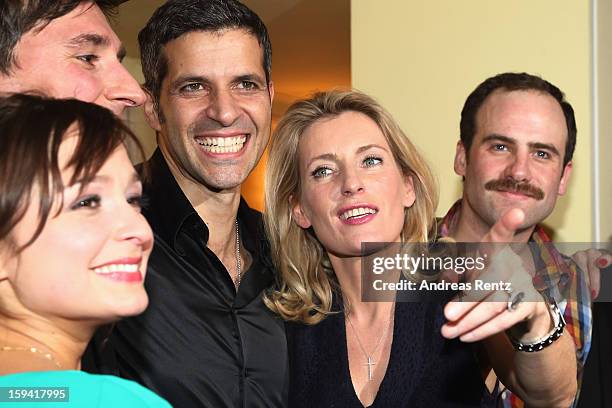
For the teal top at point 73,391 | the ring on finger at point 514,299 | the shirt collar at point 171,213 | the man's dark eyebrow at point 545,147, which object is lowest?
the teal top at point 73,391

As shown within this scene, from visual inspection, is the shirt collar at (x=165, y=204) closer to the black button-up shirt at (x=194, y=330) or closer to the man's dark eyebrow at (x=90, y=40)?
the black button-up shirt at (x=194, y=330)

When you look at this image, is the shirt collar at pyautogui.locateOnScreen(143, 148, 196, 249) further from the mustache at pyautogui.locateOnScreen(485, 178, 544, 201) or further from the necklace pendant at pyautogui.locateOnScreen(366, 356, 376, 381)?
the mustache at pyautogui.locateOnScreen(485, 178, 544, 201)

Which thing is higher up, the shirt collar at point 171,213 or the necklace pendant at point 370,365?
the shirt collar at point 171,213

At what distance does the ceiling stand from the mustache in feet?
11.0

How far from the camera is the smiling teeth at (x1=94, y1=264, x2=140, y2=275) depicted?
1188 millimetres

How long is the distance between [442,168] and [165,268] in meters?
1.47

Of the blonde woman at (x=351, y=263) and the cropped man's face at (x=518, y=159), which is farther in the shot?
the cropped man's face at (x=518, y=159)

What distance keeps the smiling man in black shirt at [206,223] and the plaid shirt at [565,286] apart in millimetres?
748

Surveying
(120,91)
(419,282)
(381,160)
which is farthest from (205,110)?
(419,282)

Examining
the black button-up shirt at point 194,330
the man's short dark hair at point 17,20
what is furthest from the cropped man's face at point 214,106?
the man's short dark hair at point 17,20

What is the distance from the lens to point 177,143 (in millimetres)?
2164

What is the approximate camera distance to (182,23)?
2182 millimetres

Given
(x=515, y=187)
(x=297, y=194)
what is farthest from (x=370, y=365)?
(x=515, y=187)

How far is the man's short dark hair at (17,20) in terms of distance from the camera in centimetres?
159
